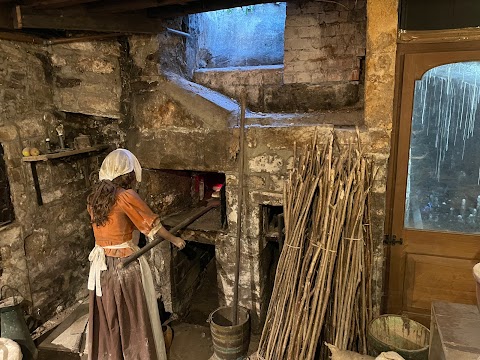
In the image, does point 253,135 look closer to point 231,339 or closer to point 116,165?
point 116,165

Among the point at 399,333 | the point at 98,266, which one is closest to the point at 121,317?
the point at 98,266

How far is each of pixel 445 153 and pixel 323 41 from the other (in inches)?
59.9

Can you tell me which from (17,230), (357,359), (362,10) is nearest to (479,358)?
(357,359)

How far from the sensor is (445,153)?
2797 mm

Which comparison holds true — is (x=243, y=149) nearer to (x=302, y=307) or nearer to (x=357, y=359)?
(x=302, y=307)

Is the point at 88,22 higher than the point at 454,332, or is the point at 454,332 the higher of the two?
the point at 88,22

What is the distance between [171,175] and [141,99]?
0.86 meters

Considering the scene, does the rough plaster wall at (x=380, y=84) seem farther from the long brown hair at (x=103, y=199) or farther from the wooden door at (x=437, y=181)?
the long brown hair at (x=103, y=199)

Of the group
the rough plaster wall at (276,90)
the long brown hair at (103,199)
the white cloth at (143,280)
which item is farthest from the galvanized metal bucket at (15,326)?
the rough plaster wall at (276,90)

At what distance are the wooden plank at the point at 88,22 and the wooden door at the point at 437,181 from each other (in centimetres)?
216

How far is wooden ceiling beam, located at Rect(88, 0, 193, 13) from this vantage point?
2.85 metres

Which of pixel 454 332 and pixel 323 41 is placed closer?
pixel 454 332

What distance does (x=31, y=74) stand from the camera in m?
3.40

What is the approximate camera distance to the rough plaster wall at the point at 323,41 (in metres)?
3.47
